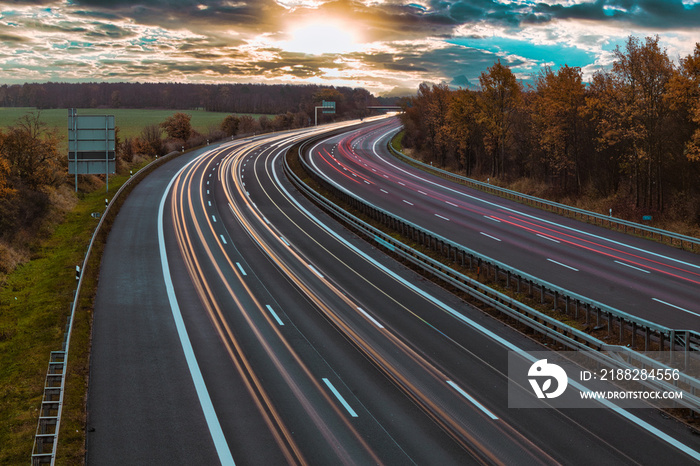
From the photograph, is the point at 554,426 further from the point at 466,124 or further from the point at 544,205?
the point at 466,124

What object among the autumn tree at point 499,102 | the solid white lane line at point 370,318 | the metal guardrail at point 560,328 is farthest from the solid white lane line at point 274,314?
the autumn tree at point 499,102

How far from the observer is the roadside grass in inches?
542

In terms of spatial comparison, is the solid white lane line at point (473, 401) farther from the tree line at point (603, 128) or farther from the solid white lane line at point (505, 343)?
the tree line at point (603, 128)

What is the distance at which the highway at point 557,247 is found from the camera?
22.5 m

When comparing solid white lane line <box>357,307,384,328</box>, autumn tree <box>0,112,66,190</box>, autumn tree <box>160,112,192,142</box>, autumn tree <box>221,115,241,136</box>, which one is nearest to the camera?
solid white lane line <box>357,307,384,328</box>

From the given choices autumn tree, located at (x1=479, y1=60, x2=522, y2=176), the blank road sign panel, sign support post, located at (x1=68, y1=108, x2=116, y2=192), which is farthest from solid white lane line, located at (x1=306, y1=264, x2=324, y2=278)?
autumn tree, located at (x1=479, y1=60, x2=522, y2=176)

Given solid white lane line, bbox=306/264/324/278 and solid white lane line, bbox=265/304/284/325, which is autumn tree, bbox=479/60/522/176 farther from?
solid white lane line, bbox=265/304/284/325

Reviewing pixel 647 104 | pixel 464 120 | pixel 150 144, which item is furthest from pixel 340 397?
pixel 150 144

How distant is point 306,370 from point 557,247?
63.6 feet

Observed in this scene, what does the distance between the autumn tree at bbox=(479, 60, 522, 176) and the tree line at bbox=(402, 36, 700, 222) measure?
0.11 meters

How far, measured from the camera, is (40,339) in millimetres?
20484

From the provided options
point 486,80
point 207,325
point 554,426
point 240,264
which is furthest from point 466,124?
point 554,426

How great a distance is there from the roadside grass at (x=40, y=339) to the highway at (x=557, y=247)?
18890 mm

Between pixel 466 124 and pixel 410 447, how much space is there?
192ft
